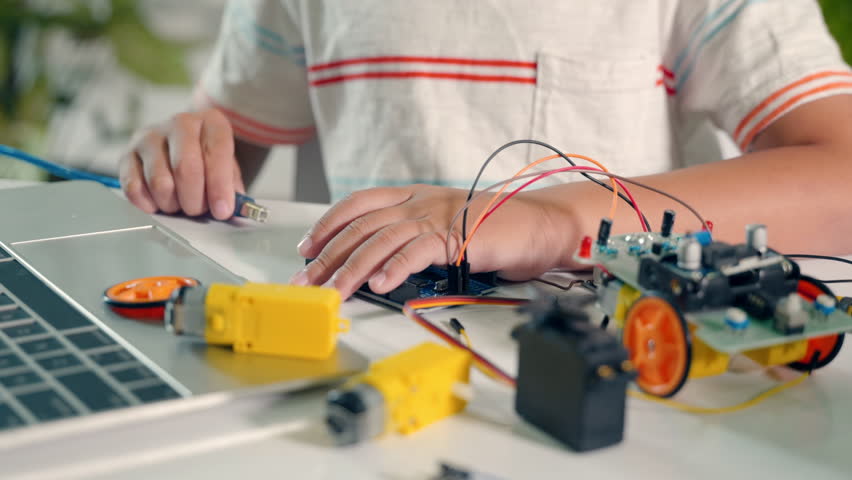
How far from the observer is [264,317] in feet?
1.38

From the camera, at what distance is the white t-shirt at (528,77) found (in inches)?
35.3

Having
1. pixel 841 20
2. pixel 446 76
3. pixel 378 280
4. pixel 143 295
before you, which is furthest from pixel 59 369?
pixel 841 20

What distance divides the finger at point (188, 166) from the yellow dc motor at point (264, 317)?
0.36 metres

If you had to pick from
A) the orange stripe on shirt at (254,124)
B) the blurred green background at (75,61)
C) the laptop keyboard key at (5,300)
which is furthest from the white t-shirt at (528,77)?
the blurred green background at (75,61)

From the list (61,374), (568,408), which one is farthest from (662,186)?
(61,374)

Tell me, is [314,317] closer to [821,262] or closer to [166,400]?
[166,400]

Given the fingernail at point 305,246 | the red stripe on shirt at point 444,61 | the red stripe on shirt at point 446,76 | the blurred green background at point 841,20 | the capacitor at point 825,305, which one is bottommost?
the fingernail at point 305,246

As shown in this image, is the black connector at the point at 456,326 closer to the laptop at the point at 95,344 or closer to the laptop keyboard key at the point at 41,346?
the laptop at the point at 95,344

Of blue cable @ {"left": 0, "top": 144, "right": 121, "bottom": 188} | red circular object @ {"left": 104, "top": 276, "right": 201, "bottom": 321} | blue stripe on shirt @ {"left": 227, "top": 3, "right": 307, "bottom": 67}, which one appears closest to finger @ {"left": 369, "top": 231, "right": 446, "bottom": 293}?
red circular object @ {"left": 104, "top": 276, "right": 201, "bottom": 321}

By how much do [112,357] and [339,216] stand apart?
0.82 ft

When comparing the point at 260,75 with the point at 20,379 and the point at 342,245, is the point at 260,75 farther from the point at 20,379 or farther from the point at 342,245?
the point at 20,379

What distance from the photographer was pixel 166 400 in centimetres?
37

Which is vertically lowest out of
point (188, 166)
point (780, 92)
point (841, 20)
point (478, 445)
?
point (478, 445)

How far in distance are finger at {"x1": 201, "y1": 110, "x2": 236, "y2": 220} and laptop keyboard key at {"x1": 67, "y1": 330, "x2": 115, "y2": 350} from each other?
33cm
